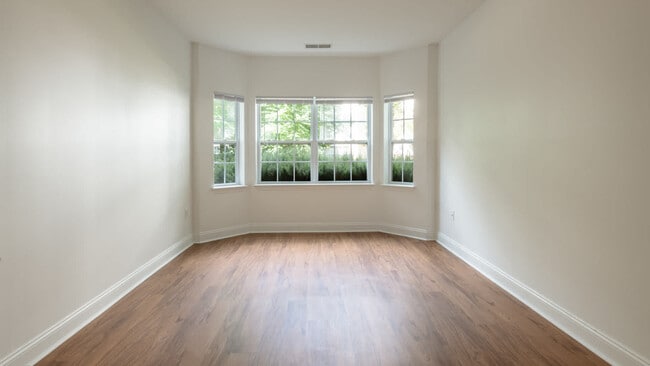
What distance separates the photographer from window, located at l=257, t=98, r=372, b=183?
21.8 ft

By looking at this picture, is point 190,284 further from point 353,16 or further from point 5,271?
point 353,16

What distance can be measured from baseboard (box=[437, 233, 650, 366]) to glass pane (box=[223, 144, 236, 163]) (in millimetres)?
3760

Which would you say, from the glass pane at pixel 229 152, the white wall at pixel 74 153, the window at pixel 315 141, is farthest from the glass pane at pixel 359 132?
the white wall at pixel 74 153

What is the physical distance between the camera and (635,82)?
2252 mm

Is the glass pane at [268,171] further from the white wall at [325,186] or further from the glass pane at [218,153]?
the glass pane at [218,153]

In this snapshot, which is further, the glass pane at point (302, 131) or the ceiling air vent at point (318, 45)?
the glass pane at point (302, 131)

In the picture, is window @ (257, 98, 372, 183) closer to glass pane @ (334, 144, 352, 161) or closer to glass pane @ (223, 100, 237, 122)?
glass pane @ (334, 144, 352, 161)

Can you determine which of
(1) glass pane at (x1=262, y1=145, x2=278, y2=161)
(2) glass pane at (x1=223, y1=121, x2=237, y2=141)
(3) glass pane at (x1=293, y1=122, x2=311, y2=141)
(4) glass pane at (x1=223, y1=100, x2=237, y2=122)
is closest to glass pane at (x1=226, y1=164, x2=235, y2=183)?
(2) glass pane at (x1=223, y1=121, x2=237, y2=141)

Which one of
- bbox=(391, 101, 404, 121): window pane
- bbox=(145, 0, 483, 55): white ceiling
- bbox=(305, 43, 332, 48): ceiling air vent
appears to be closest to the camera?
bbox=(145, 0, 483, 55): white ceiling

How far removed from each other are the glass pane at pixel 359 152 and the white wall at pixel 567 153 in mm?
2313

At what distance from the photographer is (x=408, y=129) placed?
6.26 m

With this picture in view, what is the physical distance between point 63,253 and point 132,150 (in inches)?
51.5

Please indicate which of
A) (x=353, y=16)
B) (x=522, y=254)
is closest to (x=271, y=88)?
(x=353, y=16)

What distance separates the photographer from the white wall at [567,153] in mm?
2273
